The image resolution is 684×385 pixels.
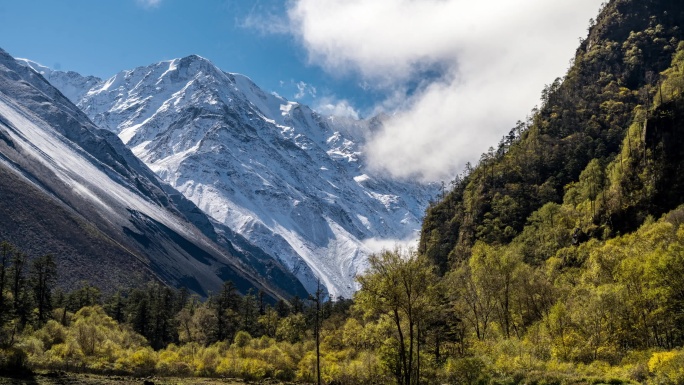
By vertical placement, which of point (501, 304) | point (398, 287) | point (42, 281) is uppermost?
point (398, 287)

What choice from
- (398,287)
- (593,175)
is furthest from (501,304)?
(593,175)

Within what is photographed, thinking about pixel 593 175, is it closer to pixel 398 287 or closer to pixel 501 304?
pixel 501 304

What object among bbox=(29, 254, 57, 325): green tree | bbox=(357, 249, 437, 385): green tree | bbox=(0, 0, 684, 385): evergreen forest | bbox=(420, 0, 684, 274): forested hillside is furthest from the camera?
bbox=(420, 0, 684, 274): forested hillside

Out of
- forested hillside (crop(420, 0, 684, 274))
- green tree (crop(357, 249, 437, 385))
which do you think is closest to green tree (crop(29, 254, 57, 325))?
green tree (crop(357, 249, 437, 385))

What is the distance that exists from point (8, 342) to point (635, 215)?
117 m

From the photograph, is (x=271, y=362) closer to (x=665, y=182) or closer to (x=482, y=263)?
(x=482, y=263)

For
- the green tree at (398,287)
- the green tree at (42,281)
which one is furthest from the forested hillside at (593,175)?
the green tree at (42,281)

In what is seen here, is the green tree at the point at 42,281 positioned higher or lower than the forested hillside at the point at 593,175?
lower

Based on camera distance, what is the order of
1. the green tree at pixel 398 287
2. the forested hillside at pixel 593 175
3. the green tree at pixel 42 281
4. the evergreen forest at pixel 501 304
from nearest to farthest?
the green tree at pixel 398 287, the evergreen forest at pixel 501 304, the green tree at pixel 42 281, the forested hillside at pixel 593 175

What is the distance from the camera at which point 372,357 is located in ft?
251

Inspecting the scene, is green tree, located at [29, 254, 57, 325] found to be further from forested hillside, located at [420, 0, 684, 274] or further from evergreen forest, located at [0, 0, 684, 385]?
forested hillside, located at [420, 0, 684, 274]

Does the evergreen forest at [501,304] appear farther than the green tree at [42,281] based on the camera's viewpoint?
No

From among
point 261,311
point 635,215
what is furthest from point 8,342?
point 635,215

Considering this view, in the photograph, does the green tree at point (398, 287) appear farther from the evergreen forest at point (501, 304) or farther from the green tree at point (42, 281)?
the green tree at point (42, 281)
